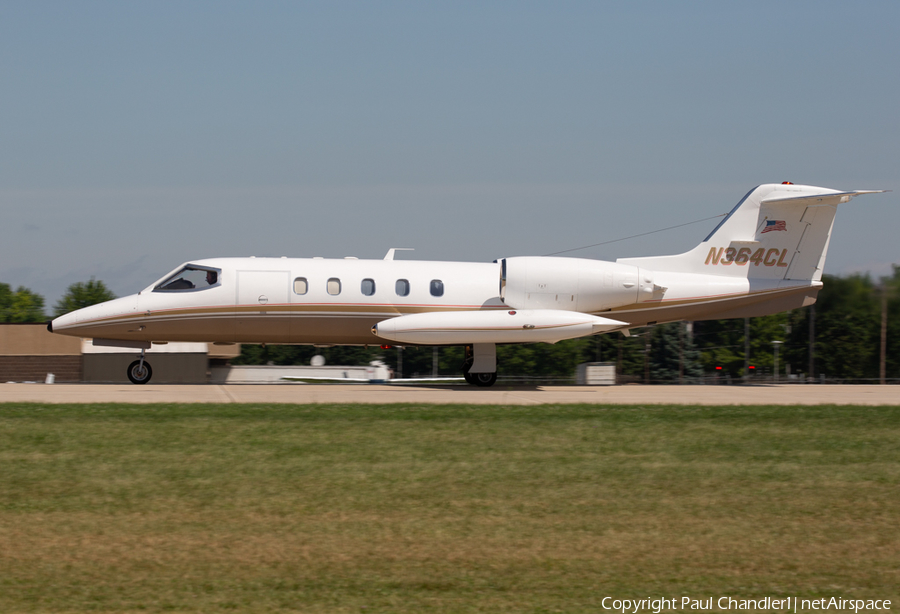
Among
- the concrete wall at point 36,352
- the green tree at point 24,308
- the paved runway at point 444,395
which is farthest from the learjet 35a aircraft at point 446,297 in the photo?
the green tree at point 24,308

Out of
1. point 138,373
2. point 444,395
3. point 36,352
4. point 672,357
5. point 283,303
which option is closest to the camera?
point 444,395

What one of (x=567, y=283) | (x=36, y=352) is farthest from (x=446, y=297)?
(x=36, y=352)

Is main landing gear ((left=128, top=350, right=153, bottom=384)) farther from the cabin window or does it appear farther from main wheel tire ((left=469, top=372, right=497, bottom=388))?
main wheel tire ((left=469, top=372, right=497, bottom=388))

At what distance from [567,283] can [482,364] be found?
123 inches

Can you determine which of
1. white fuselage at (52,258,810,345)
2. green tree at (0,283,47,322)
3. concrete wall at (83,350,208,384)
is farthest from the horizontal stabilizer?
green tree at (0,283,47,322)

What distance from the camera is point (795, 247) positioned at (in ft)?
83.6

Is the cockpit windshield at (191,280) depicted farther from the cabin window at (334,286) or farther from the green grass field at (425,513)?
the green grass field at (425,513)

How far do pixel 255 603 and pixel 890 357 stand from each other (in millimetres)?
77728

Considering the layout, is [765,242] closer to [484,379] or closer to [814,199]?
[814,199]

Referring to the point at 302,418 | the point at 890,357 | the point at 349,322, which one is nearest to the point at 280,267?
the point at 349,322

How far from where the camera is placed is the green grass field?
25.8 feet

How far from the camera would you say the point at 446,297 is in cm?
2402

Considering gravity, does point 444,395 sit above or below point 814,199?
below

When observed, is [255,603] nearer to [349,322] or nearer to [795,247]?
[349,322]
